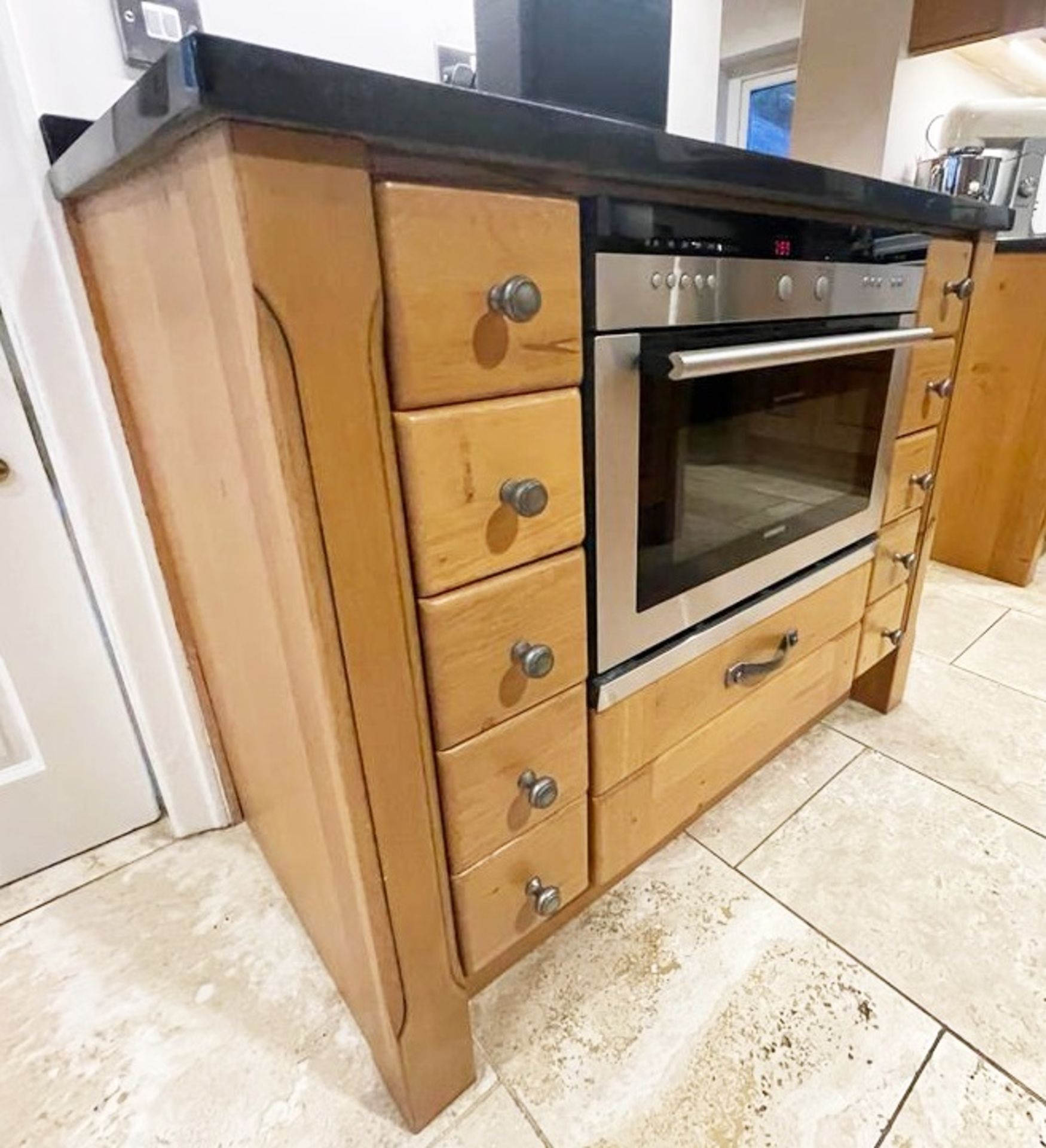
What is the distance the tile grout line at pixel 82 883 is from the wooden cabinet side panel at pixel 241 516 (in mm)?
319

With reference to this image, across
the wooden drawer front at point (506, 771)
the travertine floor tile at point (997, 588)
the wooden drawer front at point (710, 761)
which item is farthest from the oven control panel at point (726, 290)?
the travertine floor tile at point (997, 588)

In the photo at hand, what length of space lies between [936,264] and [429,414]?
0.84 meters

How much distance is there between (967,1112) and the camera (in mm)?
689

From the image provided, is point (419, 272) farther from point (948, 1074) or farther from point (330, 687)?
point (948, 1074)

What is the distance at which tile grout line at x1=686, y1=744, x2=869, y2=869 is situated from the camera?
102 centimetres

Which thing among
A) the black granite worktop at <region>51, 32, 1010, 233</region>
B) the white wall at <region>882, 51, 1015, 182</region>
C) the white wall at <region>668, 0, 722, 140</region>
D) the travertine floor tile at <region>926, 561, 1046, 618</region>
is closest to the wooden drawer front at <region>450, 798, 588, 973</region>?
the black granite worktop at <region>51, 32, 1010, 233</region>

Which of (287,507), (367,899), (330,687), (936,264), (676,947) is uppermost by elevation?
(936,264)

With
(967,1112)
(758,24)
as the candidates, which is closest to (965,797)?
(967,1112)

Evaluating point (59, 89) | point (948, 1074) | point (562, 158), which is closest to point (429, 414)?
point (562, 158)

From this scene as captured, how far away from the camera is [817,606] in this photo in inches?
38.9

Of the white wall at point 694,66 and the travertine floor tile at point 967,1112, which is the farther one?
the white wall at point 694,66

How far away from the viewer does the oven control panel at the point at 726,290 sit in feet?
1.84

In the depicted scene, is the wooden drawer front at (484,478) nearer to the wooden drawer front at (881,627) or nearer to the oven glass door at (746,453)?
the oven glass door at (746,453)

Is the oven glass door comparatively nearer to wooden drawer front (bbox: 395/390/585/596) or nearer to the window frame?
wooden drawer front (bbox: 395/390/585/596)
